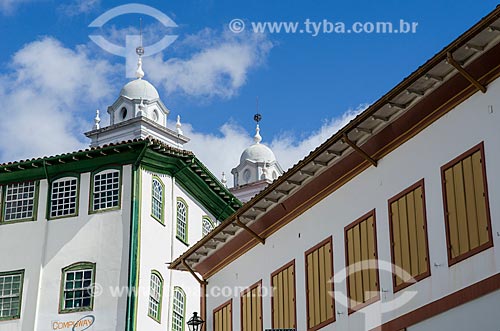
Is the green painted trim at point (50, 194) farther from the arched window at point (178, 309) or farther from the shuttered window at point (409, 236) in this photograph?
the shuttered window at point (409, 236)

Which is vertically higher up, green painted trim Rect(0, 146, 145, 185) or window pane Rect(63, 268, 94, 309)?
green painted trim Rect(0, 146, 145, 185)

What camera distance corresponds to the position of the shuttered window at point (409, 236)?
58.7ft

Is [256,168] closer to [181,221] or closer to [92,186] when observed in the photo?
[181,221]

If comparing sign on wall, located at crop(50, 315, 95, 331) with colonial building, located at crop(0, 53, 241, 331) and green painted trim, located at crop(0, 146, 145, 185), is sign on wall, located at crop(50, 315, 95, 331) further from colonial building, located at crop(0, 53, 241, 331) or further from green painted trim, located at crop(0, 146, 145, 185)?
green painted trim, located at crop(0, 146, 145, 185)

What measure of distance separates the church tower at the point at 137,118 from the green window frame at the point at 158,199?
18.6 meters

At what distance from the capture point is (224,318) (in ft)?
82.5

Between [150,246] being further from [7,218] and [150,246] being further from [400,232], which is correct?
[400,232]

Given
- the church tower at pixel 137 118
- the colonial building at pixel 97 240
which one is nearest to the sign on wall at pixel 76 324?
the colonial building at pixel 97 240

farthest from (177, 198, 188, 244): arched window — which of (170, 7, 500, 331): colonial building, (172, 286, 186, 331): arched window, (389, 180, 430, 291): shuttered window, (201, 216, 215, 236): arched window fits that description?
(389, 180, 430, 291): shuttered window

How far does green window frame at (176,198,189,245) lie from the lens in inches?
1444

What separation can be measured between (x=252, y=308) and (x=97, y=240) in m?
11.8

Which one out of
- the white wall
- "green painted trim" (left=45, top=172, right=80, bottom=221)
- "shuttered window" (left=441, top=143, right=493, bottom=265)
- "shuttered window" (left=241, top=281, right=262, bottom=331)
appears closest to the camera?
"shuttered window" (left=441, top=143, right=493, bottom=265)

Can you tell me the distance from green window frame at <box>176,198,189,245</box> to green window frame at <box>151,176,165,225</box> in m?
0.96

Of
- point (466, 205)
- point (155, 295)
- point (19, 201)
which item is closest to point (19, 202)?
point (19, 201)
